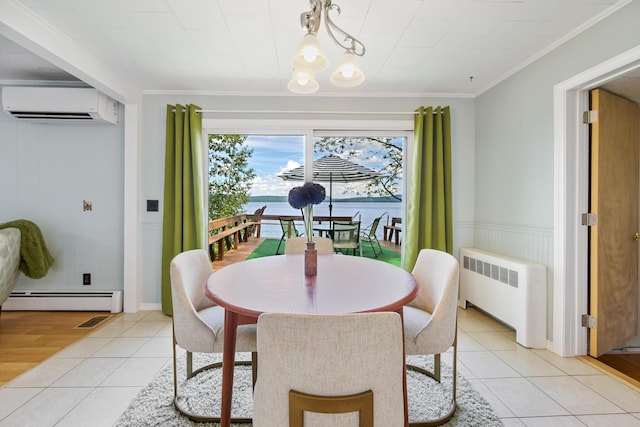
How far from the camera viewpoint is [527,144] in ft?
9.23

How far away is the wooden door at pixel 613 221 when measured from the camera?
93.6 inches

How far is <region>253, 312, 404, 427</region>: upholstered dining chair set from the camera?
873mm

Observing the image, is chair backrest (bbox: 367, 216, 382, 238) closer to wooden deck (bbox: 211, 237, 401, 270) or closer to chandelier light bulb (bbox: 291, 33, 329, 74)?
wooden deck (bbox: 211, 237, 401, 270)

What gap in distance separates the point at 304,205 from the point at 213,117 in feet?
7.16

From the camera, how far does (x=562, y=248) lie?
2422 mm

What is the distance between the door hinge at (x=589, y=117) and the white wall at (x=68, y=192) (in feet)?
13.6

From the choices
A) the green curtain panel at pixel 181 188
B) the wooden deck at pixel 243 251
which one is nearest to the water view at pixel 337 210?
the wooden deck at pixel 243 251

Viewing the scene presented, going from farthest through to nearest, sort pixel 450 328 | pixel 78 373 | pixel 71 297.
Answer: pixel 71 297, pixel 78 373, pixel 450 328

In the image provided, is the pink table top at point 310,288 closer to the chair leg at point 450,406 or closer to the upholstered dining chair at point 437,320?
the upholstered dining chair at point 437,320

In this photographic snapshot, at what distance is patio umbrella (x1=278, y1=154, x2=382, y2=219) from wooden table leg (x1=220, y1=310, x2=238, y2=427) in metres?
2.44

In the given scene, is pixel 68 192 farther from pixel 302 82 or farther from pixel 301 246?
pixel 302 82

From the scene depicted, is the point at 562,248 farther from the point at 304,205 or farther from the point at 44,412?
the point at 44,412

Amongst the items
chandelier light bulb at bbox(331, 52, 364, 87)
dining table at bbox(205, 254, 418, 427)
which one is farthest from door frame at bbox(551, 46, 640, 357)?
chandelier light bulb at bbox(331, 52, 364, 87)

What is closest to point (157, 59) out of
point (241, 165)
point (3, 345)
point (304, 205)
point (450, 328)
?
point (241, 165)
